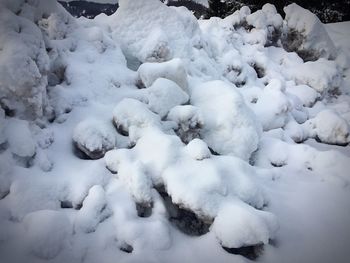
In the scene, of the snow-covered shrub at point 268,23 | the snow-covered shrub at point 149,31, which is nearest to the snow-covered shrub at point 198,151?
the snow-covered shrub at point 149,31

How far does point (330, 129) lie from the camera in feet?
14.5

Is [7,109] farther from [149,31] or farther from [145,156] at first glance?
[149,31]

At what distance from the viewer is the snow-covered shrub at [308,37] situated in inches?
256

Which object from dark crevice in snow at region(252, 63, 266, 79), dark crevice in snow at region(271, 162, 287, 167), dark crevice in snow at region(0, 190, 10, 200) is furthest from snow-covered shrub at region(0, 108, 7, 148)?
dark crevice in snow at region(252, 63, 266, 79)

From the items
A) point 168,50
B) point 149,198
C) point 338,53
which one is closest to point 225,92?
point 168,50

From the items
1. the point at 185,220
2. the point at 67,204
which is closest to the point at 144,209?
the point at 185,220

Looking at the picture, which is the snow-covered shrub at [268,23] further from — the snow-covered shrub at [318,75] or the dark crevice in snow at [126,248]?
the dark crevice in snow at [126,248]

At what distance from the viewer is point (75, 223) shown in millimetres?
2475

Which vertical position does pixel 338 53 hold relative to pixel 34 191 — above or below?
above

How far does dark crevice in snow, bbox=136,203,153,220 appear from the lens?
8.88ft

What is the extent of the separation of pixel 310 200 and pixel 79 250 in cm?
219

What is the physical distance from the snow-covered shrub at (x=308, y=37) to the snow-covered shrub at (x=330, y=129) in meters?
2.45

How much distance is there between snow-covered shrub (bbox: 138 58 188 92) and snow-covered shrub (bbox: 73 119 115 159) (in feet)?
3.25

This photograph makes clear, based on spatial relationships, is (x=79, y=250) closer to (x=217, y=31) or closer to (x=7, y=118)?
(x=7, y=118)
